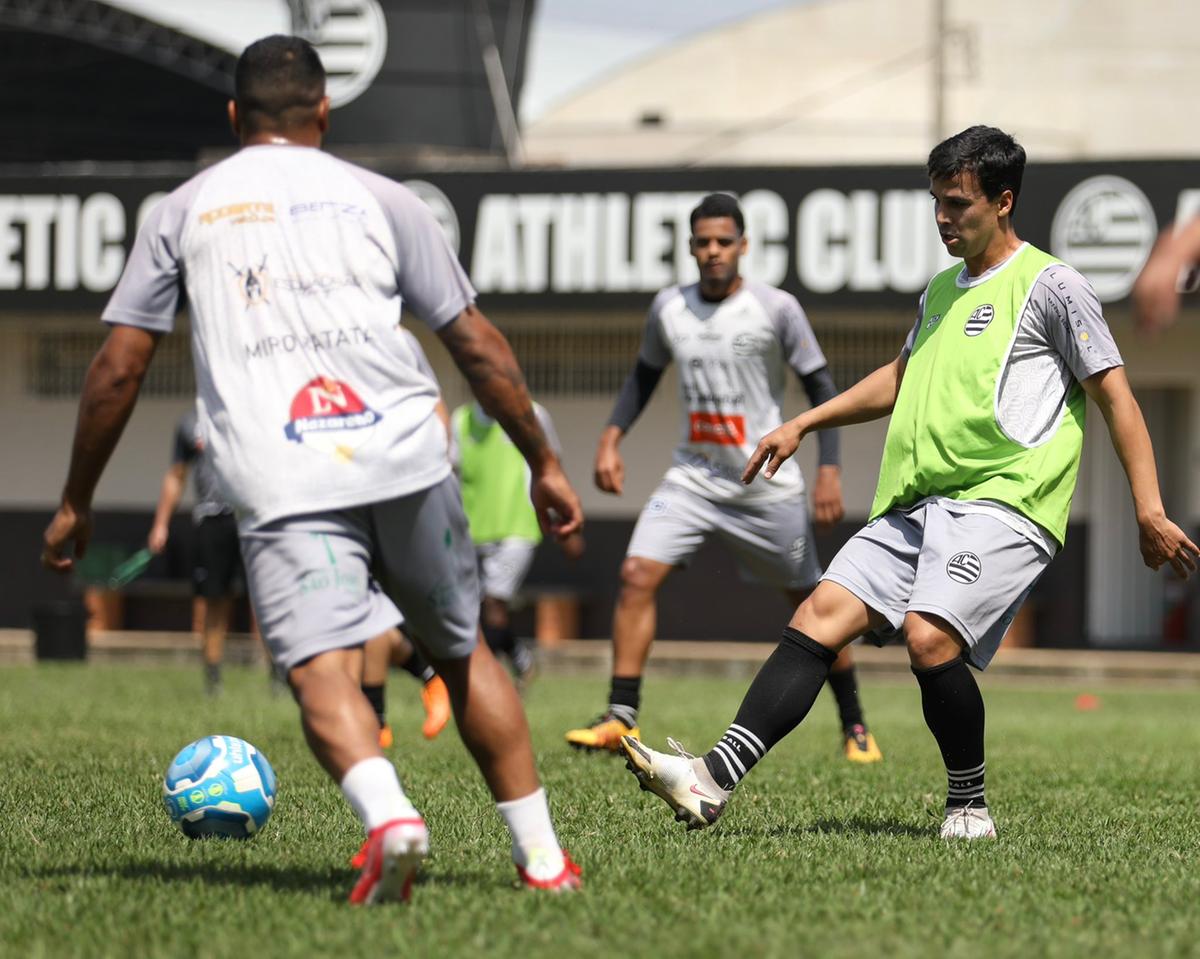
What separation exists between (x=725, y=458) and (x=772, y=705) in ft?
9.94

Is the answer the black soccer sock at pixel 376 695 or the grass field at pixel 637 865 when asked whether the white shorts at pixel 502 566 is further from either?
the black soccer sock at pixel 376 695

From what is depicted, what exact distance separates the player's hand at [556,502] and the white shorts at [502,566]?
26.3ft

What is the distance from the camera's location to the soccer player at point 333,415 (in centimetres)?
453

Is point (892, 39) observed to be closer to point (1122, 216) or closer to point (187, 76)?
point (187, 76)

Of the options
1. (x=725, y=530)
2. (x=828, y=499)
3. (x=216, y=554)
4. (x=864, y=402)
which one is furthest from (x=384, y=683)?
(x=216, y=554)

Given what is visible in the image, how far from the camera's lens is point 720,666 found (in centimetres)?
1762

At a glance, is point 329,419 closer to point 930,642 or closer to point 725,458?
point 930,642

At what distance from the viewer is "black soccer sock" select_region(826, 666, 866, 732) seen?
8898mm

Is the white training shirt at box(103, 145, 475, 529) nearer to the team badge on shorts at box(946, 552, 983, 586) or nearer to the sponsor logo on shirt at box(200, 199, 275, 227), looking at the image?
the sponsor logo on shirt at box(200, 199, 275, 227)

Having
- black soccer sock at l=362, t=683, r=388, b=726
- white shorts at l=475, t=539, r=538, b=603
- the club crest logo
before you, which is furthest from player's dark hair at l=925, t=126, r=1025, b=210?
white shorts at l=475, t=539, r=538, b=603

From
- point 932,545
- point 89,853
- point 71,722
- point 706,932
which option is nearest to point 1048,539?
point 932,545

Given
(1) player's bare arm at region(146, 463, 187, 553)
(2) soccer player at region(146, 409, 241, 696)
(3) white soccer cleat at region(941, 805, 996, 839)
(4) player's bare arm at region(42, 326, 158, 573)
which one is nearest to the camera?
(4) player's bare arm at region(42, 326, 158, 573)

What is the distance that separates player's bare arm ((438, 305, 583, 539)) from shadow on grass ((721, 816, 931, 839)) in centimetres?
176

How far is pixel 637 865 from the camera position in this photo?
5.32 m
